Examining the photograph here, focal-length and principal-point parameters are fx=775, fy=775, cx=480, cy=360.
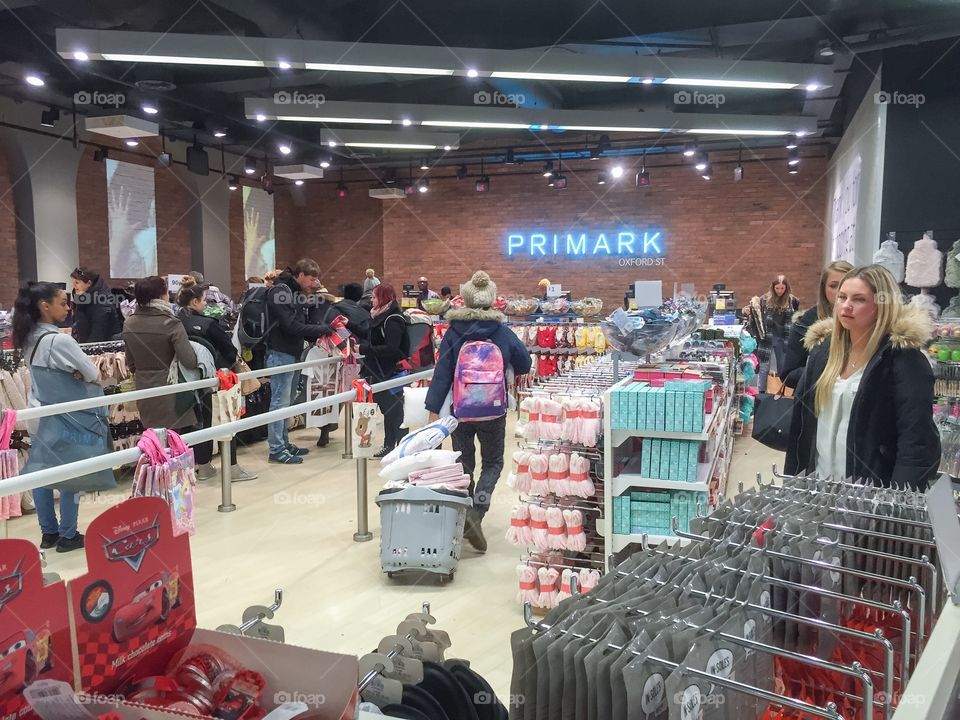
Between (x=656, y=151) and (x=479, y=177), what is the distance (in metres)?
3.73

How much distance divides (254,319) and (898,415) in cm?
549

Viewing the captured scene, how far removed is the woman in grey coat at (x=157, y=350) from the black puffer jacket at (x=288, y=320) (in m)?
1.21

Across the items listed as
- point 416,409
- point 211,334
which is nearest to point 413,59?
point 211,334

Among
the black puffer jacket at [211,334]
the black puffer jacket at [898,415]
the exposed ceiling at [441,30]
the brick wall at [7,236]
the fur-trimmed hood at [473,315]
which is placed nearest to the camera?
the black puffer jacket at [898,415]

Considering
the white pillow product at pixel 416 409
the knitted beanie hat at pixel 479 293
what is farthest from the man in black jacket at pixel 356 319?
the knitted beanie hat at pixel 479 293

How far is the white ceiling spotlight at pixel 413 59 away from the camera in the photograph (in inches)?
282

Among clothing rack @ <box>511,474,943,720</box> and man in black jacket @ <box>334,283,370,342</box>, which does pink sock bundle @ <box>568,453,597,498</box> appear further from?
man in black jacket @ <box>334,283,370,342</box>

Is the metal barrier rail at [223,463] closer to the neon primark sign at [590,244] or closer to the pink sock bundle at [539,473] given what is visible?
the pink sock bundle at [539,473]

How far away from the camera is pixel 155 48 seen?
7.17 metres

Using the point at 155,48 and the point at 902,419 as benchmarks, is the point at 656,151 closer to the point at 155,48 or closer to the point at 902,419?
the point at 155,48

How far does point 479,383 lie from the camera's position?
14.7 feet

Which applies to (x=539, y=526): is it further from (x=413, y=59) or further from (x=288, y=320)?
(x=413, y=59)

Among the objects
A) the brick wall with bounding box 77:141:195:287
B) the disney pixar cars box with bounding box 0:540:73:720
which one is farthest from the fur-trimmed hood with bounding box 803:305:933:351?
the brick wall with bounding box 77:141:195:287

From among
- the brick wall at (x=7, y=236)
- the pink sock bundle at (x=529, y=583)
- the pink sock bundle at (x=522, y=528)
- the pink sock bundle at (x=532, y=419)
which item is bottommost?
the pink sock bundle at (x=529, y=583)
